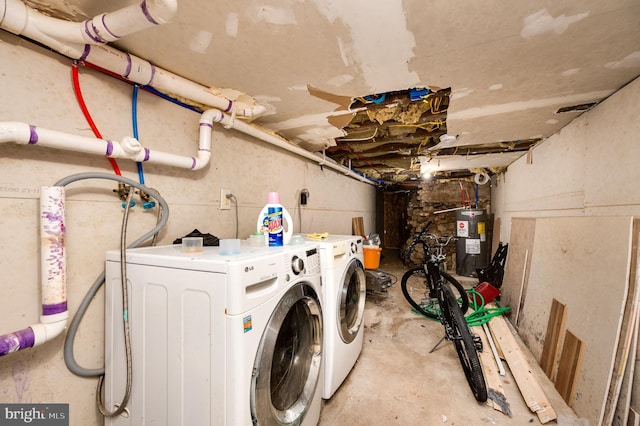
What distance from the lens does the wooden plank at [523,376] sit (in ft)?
4.70

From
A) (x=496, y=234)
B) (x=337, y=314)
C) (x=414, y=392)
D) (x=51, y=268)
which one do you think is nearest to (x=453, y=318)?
(x=414, y=392)

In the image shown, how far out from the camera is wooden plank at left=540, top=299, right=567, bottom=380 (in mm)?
1748

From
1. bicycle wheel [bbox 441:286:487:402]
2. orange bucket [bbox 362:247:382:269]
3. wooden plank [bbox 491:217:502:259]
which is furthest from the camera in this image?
wooden plank [bbox 491:217:502:259]

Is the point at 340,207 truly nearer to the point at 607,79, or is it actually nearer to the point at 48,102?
the point at 607,79

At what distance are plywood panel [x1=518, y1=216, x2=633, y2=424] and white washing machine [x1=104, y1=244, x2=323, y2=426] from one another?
5.18ft

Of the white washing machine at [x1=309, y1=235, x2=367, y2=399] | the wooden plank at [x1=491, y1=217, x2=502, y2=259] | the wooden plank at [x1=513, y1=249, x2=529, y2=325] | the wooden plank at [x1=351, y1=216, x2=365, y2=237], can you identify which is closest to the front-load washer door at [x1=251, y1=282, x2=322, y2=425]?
the white washing machine at [x1=309, y1=235, x2=367, y2=399]

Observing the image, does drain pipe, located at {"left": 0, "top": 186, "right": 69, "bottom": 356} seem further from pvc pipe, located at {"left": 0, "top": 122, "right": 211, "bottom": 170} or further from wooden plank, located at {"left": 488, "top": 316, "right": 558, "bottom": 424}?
wooden plank, located at {"left": 488, "top": 316, "right": 558, "bottom": 424}

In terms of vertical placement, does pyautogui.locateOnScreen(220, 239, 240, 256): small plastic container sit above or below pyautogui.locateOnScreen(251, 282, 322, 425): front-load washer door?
above

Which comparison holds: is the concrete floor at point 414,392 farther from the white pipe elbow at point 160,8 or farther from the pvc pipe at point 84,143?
the white pipe elbow at point 160,8

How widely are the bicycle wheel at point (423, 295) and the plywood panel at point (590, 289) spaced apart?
576 mm

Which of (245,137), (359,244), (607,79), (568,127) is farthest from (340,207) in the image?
(607,79)

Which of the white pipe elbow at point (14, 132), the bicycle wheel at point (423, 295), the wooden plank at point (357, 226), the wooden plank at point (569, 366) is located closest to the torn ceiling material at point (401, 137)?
the wooden plank at point (357, 226)

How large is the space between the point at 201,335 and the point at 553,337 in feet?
7.72

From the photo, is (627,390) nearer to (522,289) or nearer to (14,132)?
(522,289)
